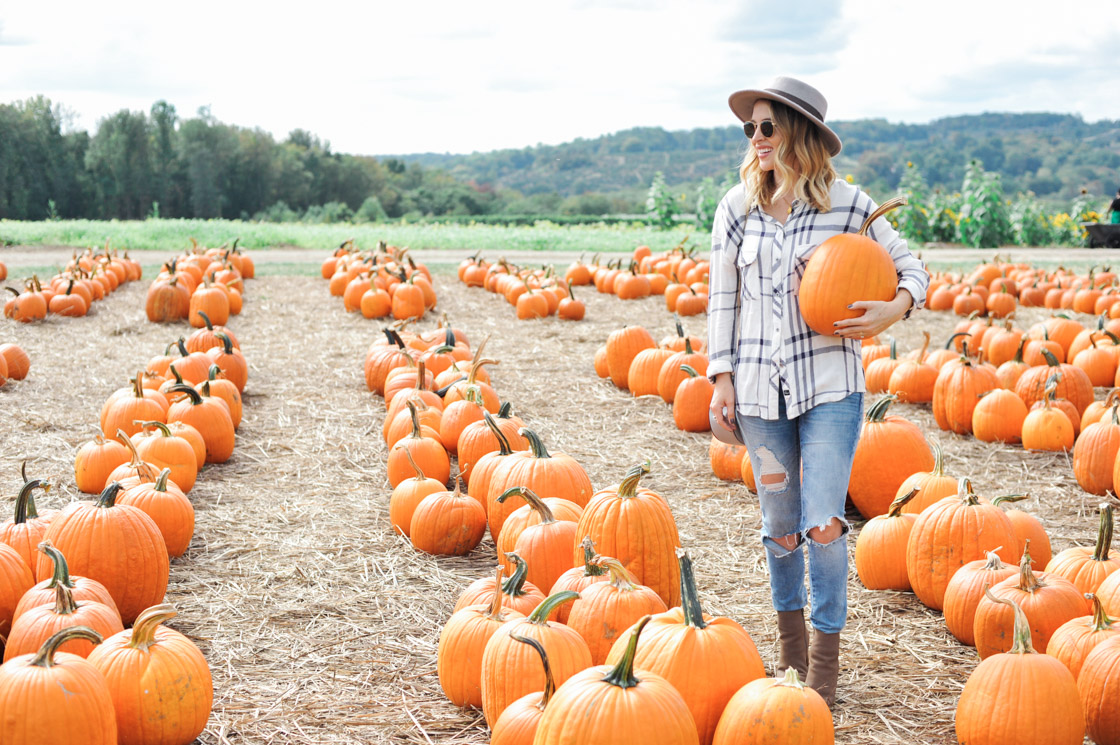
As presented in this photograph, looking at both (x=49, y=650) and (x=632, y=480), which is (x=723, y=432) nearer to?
(x=632, y=480)

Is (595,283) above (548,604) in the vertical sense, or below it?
above

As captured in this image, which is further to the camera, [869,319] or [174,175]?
[174,175]

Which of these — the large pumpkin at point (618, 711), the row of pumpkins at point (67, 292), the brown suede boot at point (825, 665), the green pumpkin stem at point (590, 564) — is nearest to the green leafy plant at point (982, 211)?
the row of pumpkins at point (67, 292)

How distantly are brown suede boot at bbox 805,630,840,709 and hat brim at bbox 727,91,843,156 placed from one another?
1.60m

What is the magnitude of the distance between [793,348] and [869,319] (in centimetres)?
25

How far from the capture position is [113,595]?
3516mm

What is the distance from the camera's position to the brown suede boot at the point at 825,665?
290cm

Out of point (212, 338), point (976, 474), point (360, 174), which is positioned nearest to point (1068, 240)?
point (976, 474)

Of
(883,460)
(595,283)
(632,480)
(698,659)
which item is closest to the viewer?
(698,659)

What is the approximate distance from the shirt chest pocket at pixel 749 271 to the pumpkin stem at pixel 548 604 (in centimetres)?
117

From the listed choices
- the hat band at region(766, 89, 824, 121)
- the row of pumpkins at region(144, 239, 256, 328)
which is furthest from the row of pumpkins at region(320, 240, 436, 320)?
the hat band at region(766, 89, 824, 121)

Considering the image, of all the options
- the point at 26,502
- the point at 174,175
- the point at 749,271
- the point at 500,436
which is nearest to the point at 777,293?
the point at 749,271

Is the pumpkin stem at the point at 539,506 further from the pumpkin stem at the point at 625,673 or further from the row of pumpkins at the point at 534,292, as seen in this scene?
the row of pumpkins at the point at 534,292

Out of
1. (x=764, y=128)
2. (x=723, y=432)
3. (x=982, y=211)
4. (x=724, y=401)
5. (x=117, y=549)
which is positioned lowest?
(x=117, y=549)
